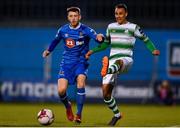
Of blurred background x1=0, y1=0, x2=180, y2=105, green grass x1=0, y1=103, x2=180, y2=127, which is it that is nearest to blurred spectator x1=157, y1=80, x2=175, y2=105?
blurred background x1=0, y1=0, x2=180, y2=105

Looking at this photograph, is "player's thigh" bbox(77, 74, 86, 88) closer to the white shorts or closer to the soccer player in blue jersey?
the soccer player in blue jersey

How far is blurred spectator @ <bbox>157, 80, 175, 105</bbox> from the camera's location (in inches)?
1026

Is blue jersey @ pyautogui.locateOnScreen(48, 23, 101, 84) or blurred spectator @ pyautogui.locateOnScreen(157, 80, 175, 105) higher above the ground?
blue jersey @ pyautogui.locateOnScreen(48, 23, 101, 84)

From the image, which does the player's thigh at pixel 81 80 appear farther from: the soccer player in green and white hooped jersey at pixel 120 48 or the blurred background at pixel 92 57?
the blurred background at pixel 92 57

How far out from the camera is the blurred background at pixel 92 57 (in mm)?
26281

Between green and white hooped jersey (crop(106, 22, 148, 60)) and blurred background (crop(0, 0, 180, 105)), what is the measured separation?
11.9 m

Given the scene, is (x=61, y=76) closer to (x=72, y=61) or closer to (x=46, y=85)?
(x=72, y=61)

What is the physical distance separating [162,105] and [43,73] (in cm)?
470

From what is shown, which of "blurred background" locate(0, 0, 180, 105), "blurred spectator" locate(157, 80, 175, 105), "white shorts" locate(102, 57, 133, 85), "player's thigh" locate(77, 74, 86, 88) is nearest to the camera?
"white shorts" locate(102, 57, 133, 85)

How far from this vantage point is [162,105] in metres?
26.0

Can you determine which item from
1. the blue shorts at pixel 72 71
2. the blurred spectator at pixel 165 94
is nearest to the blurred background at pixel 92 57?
the blurred spectator at pixel 165 94

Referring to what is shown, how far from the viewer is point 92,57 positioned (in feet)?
87.7

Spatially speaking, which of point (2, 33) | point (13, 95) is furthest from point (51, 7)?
point (13, 95)

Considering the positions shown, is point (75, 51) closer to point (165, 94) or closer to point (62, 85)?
point (62, 85)
